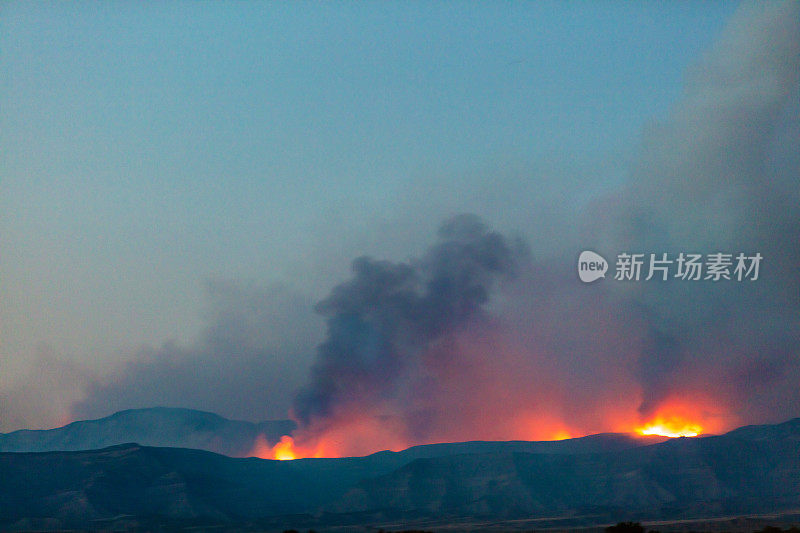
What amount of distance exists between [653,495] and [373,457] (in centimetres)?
5721

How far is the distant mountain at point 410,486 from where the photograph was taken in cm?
13512

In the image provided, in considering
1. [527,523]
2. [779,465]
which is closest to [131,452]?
[527,523]

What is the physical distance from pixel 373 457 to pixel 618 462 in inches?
1919

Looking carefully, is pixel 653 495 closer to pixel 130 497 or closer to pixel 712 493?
pixel 712 493

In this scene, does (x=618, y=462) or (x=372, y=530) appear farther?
(x=618, y=462)

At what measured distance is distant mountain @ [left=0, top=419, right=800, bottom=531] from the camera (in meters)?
135

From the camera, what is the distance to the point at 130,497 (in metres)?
143

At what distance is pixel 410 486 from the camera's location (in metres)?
155

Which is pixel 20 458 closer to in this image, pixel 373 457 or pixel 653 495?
pixel 373 457

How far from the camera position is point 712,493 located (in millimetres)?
151000

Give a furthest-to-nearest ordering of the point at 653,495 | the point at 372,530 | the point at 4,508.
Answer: the point at 653,495, the point at 4,508, the point at 372,530

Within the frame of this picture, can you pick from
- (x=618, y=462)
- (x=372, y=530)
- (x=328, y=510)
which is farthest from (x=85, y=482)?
(x=618, y=462)

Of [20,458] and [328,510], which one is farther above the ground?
[20,458]

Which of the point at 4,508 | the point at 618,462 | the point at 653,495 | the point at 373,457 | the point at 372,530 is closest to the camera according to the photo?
the point at 372,530
